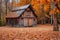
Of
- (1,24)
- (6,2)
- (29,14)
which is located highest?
(6,2)

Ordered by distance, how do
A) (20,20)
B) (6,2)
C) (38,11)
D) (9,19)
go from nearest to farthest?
(20,20)
(9,19)
(38,11)
(6,2)

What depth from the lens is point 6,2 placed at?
48062 millimetres

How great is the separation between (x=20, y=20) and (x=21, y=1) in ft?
38.3

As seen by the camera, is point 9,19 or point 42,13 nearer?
point 9,19

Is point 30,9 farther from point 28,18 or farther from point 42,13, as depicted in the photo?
point 42,13

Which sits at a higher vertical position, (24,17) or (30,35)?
(24,17)

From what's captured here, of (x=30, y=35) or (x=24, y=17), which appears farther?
(x=24, y=17)

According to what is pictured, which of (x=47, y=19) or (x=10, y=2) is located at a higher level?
(x=10, y=2)

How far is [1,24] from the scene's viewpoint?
3819cm

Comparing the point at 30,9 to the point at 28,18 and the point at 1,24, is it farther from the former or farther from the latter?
the point at 1,24

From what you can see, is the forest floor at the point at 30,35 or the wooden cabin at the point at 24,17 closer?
the forest floor at the point at 30,35

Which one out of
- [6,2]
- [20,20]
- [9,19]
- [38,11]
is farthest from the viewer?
[6,2]

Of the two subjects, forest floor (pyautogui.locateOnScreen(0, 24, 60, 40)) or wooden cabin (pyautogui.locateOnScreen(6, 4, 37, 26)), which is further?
wooden cabin (pyautogui.locateOnScreen(6, 4, 37, 26))

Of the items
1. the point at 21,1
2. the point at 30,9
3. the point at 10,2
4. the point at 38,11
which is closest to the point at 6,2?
the point at 10,2
